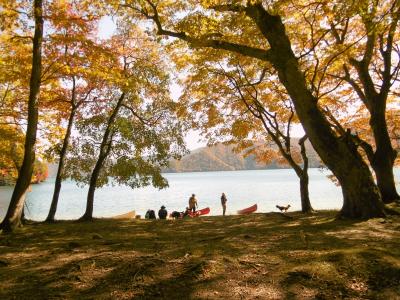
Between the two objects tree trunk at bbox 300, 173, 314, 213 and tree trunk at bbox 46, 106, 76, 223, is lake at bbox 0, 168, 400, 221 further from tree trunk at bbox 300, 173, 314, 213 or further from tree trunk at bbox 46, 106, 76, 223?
tree trunk at bbox 300, 173, 314, 213

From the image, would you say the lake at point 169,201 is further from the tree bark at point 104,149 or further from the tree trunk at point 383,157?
the tree trunk at point 383,157

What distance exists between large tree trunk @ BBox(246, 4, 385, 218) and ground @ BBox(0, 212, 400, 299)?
2148 millimetres

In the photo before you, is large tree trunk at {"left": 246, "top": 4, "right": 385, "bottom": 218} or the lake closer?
large tree trunk at {"left": 246, "top": 4, "right": 385, "bottom": 218}

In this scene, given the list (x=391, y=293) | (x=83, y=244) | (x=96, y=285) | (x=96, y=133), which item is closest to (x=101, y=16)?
(x=96, y=133)

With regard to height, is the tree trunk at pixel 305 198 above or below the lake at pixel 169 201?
above

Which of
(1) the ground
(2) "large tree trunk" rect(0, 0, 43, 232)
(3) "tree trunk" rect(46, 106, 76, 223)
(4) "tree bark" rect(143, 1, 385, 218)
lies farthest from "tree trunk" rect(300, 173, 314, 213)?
(2) "large tree trunk" rect(0, 0, 43, 232)

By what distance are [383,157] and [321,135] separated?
20.0 feet

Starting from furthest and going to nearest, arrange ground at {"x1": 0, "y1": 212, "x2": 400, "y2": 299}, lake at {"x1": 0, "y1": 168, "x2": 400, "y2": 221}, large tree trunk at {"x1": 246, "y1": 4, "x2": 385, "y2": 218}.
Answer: lake at {"x1": 0, "y1": 168, "x2": 400, "y2": 221}, large tree trunk at {"x1": 246, "y1": 4, "x2": 385, "y2": 218}, ground at {"x1": 0, "y1": 212, "x2": 400, "y2": 299}

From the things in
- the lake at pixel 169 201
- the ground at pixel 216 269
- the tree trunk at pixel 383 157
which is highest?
the tree trunk at pixel 383 157

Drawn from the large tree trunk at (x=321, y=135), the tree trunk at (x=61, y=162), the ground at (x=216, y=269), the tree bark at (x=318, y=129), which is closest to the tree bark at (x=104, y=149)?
the tree trunk at (x=61, y=162)

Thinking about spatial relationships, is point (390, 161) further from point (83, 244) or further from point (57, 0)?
point (57, 0)

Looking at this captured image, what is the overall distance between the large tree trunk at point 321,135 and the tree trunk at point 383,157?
4.73 metres

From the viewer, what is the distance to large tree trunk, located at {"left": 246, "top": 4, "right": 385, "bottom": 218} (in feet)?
32.6

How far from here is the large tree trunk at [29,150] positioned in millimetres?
11540
